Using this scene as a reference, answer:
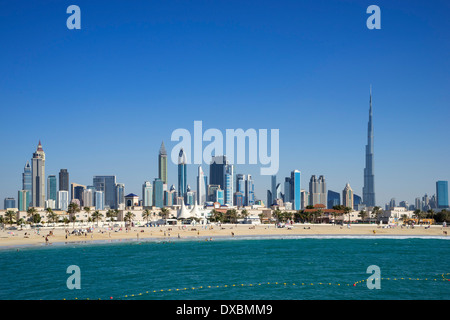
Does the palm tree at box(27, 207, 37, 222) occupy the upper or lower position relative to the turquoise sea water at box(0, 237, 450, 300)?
lower

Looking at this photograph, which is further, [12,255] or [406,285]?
[12,255]

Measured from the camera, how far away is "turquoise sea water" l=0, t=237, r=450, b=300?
3725 centimetres

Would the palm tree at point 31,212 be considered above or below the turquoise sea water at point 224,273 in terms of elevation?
below

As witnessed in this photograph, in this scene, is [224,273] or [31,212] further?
[31,212]

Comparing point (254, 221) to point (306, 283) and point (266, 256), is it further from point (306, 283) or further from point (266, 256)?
point (306, 283)

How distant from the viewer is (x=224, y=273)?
48500 millimetres

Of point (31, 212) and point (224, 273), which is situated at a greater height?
point (224, 273)

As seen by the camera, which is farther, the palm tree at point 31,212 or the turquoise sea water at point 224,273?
the palm tree at point 31,212

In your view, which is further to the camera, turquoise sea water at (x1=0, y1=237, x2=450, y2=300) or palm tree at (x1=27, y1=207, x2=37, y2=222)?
palm tree at (x1=27, y1=207, x2=37, y2=222)

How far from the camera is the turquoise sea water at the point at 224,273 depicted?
3725 centimetres
